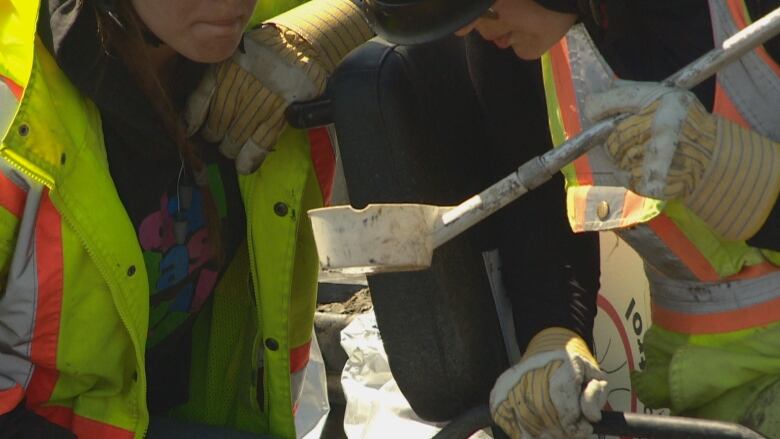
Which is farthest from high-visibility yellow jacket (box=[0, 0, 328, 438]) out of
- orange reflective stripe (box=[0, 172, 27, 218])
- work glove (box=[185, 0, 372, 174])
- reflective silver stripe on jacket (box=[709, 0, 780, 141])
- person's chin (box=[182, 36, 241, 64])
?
reflective silver stripe on jacket (box=[709, 0, 780, 141])

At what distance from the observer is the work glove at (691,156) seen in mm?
1656

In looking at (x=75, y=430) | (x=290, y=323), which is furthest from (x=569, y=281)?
(x=75, y=430)

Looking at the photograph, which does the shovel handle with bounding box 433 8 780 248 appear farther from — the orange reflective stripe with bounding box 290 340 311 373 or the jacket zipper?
the orange reflective stripe with bounding box 290 340 311 373

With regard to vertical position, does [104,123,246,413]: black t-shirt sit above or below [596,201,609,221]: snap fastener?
below

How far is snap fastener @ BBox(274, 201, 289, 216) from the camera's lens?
2.46 m

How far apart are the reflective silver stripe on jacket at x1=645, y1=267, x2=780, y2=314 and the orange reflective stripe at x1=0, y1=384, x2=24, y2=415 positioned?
3.76 feet

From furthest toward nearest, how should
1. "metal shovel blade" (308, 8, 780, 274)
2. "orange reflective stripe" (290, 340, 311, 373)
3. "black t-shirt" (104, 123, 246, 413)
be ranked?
"orange reflective stripe" (290, 340, 311, 373) < "black t-shirt" (104, 123, 246, 413) < "metal shovel blade" (308, 8, 780, 274)

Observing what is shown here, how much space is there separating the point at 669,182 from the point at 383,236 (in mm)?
420

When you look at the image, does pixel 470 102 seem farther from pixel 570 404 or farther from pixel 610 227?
pixel 570 404

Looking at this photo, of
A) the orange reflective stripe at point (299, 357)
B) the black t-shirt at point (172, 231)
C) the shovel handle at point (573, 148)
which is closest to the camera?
the shovel handle at point (573, 148)

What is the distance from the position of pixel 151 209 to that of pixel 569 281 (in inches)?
32.1

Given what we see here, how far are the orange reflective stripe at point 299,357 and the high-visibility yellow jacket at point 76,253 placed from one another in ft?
0.68

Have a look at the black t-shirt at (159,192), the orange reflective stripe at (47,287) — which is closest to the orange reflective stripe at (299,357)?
the black t-shirt at (159,192)

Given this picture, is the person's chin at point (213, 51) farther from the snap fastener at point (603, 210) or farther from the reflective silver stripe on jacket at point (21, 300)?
the snap fastener at point (603, 210)
